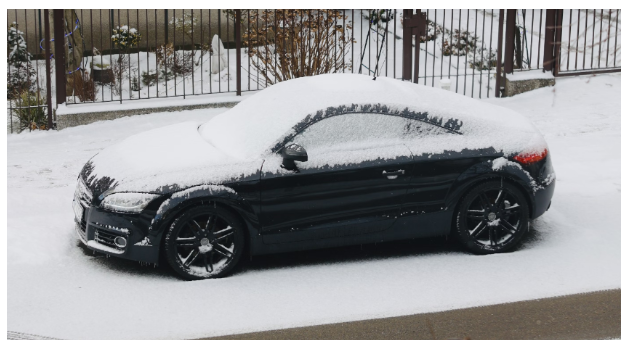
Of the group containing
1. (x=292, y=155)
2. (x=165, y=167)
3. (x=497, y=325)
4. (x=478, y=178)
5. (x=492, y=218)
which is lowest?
(x=497, y=325)

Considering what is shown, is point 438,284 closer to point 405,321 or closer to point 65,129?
point 405,321

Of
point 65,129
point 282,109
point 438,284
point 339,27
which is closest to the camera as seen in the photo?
point 438,284

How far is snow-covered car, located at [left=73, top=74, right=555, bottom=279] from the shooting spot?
22.6ft

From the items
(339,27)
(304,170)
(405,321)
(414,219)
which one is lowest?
(405,321)

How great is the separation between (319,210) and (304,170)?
0.35 meters

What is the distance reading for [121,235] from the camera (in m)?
6.90

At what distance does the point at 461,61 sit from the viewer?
16328mm

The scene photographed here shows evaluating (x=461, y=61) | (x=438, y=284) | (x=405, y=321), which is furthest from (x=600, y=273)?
(x=461, y=61)

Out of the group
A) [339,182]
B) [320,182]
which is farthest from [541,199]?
[320,182]

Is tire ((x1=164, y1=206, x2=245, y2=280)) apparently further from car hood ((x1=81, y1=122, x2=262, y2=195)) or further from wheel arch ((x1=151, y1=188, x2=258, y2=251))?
car hood ((x1=81, y1=122, x2=262, y2=195))

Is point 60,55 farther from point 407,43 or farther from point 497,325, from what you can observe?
point 497,325

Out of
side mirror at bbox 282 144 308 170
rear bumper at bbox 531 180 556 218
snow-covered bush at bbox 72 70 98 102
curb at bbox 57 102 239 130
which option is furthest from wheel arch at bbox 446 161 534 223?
snow-covered bush at bbox 72 70 98 102

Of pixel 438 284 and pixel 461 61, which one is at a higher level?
pixel 461 61

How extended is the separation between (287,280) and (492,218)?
1.86 m
